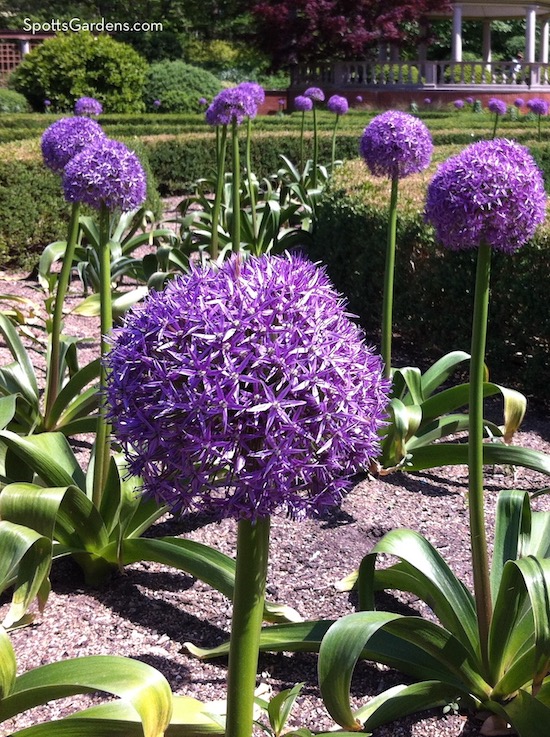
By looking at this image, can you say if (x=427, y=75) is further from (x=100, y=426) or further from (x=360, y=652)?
(x=360, y=652)

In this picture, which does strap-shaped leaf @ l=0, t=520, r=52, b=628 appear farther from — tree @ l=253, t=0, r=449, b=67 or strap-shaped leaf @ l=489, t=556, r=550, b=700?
tree @ l=253, t=0, r=449, b=67

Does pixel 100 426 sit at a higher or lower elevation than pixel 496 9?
lower

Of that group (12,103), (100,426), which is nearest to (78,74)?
(12,103)

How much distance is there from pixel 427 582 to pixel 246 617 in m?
1.07

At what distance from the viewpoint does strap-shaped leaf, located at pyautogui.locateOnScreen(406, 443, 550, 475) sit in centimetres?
338

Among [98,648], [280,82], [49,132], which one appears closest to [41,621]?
[98,648]

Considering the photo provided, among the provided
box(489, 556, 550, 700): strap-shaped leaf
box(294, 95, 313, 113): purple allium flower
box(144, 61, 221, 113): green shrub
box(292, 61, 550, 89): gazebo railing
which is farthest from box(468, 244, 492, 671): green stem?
box(292, 61, 550, 89): gazebo railing

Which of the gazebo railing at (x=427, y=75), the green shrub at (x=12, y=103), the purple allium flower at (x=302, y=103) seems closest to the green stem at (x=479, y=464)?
the purple allium flower at (x=302, y=103)

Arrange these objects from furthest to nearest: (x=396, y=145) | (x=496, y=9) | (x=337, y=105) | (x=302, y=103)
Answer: (x=496, y=9) < (x=302, y=103) < (x=337, y=105) < (x=396, y=145)

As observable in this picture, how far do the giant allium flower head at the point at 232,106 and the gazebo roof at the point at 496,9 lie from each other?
2474 cm

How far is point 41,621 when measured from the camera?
2.84 meters

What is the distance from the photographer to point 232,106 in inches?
238

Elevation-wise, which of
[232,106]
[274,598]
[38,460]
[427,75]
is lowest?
[274,598]

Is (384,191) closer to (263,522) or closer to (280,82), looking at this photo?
(263,522)
